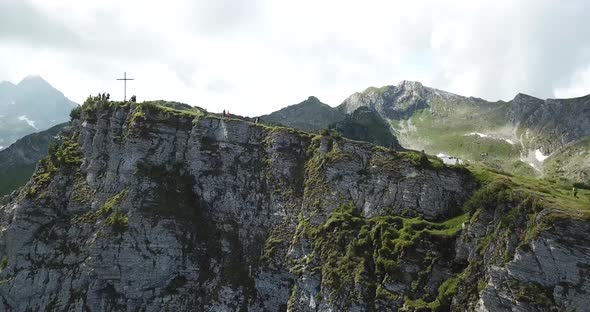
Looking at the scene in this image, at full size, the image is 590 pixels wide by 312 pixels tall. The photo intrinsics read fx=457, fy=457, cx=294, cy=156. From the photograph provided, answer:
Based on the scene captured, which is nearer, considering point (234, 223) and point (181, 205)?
point (234, 223)

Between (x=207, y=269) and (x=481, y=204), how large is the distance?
5971cm

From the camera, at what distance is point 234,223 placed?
4286 inches

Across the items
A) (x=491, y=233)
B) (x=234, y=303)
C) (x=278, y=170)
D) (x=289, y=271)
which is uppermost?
(x=278, y=170)

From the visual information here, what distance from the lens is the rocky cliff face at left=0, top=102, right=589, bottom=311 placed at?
82.7 meters

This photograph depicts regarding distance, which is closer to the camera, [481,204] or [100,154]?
[481,204]

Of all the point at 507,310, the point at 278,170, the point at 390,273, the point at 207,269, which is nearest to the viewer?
the point at 507,310

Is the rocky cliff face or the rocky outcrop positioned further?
the rocky outcrop

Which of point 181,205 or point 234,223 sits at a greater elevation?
point 181,205

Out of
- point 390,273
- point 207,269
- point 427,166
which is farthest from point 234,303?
point 427,166

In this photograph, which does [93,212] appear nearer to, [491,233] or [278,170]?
[278,170]

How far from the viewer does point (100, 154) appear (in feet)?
384

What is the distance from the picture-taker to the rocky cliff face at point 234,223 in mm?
82688

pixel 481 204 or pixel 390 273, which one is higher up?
pixel 481 204

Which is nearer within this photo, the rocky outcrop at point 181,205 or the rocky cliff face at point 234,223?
the rocky cliff face at point 234,223
